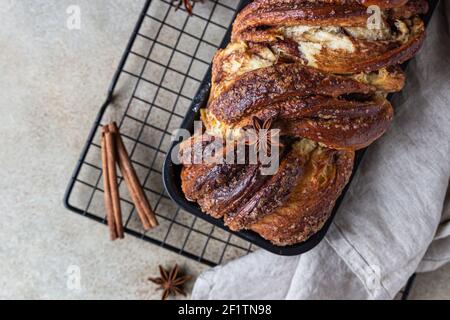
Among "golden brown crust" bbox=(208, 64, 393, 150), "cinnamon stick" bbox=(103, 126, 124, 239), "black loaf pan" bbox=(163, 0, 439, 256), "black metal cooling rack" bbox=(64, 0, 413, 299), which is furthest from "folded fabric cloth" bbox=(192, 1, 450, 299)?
"cinnamon stick" bbox=(103, 126, 124, 239)

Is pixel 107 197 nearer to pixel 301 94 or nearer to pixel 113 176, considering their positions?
pixel 113 176

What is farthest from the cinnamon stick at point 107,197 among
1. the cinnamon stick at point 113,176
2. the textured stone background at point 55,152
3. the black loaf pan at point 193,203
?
the black loaf pan at point 193,203

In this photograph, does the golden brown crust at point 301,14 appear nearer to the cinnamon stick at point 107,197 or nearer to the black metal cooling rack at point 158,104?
the black metal cooling rack at point 158,104

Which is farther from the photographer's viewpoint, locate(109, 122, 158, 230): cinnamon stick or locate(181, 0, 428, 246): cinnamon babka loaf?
locate(109, 122, 158, 230): cinnamon stick

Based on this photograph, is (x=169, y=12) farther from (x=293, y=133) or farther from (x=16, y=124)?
(x=293, y=133)

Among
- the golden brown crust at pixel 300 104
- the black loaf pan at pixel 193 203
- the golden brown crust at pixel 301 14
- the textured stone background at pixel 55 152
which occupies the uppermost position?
the golden brown crust at pixel 301 14

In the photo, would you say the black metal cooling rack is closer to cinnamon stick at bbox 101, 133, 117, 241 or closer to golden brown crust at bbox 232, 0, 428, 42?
cinnamon stick at bbox 101, 133, 117, 241

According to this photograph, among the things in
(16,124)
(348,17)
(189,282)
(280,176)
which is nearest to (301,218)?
(280,176)
